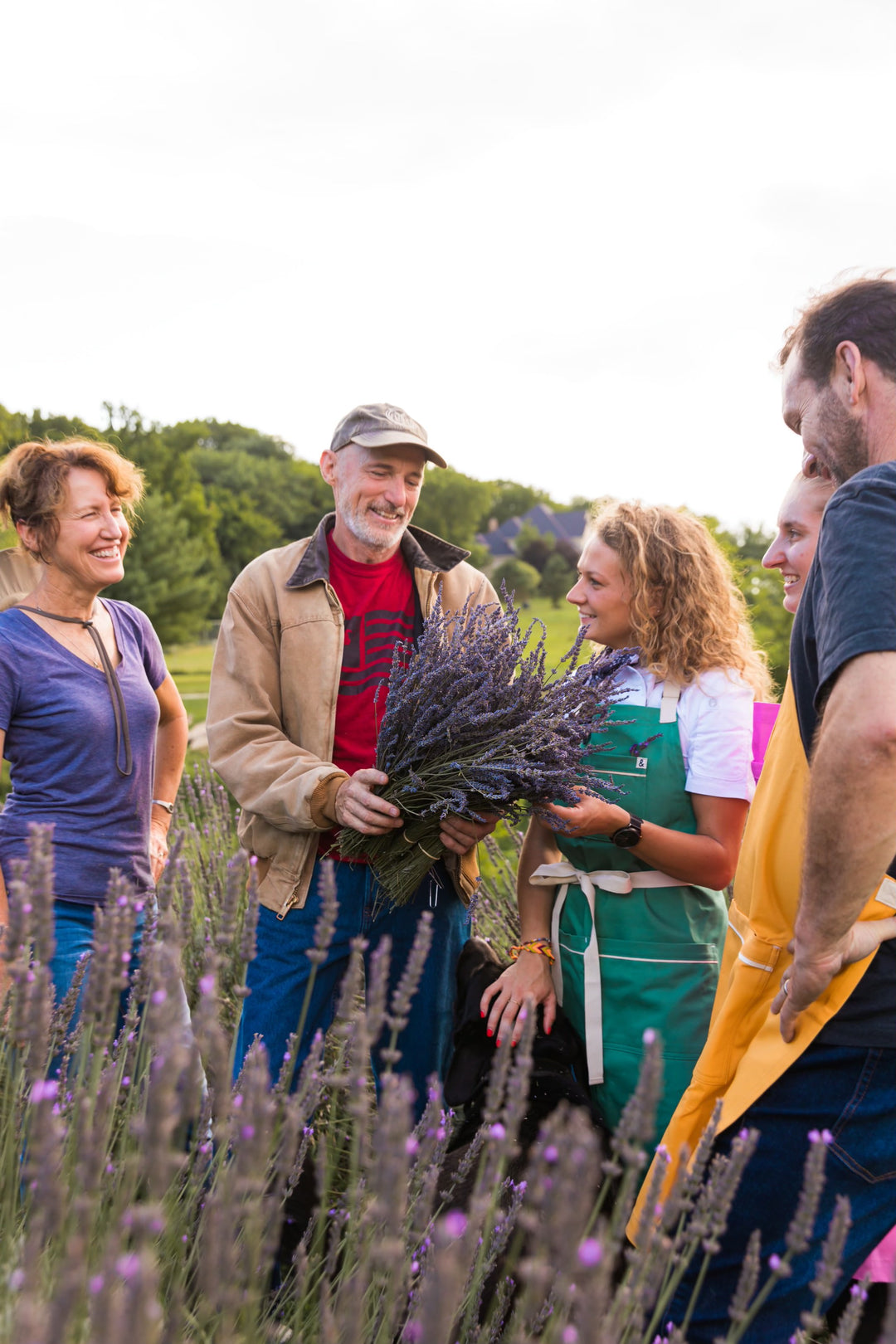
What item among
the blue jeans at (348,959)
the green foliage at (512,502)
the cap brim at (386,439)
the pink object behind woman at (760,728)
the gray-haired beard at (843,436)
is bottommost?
the blue jeans at (348,959)

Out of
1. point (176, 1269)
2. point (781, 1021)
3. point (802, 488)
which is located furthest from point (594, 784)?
point (176, 1269)

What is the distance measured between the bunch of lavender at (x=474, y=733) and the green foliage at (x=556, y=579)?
53.0m

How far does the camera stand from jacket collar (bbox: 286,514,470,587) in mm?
2994

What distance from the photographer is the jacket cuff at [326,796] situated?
265 centimetres

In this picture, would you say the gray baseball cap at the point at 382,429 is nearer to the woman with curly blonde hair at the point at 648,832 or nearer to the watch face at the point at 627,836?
the woman with curly blonde hair at the point at 648,832

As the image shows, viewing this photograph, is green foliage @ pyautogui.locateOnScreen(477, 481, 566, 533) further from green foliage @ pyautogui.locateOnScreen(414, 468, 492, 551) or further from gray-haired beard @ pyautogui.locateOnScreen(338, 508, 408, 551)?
gray-haired beard @ pyautogui.locateOnScreen(338, 508, 408, 551)

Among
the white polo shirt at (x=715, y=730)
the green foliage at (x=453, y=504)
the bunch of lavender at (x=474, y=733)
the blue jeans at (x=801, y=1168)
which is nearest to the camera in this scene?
the blue jeans at (x=801, y=1168)

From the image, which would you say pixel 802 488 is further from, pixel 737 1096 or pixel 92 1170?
pixel 92 1170

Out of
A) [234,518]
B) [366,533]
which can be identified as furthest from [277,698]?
[234,518]

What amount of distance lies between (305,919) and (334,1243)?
4.48 ft

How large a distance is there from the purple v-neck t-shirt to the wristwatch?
1.43m

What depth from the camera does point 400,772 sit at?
8.41ft

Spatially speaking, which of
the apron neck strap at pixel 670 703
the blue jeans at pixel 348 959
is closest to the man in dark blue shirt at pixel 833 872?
the apron neck strap at pixel 670 703

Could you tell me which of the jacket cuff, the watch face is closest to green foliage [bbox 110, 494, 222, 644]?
the jacket cuff
